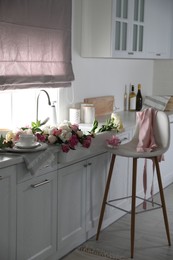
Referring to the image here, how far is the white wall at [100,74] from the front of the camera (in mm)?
4043

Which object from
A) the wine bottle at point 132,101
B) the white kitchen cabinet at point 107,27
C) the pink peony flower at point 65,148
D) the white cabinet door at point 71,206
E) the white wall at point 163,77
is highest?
the white kitchen cabinet at point 107,27

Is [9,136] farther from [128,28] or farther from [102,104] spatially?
[128,28]

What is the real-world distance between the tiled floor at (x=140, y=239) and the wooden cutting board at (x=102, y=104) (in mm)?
1054

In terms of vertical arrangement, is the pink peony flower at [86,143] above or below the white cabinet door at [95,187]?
above

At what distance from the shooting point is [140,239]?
3781mm

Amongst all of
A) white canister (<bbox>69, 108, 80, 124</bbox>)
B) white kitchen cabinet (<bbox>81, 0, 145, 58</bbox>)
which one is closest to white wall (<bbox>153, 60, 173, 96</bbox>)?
white kitchen cabinet (<bbox>81, 0, 145, 58</bbox>)

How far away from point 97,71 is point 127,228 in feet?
5.08

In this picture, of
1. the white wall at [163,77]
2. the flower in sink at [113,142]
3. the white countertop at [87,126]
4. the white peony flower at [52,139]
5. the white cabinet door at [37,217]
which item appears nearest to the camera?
the white countertop at [87,126]

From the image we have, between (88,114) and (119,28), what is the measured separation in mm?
842

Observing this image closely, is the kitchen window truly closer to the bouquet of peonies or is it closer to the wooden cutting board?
the bouquet of peonies

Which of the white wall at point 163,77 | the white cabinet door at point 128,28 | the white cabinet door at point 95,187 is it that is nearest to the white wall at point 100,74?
the white wall at point 163,77

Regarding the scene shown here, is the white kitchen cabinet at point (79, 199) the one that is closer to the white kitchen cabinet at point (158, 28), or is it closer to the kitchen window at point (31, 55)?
the kitchen window at point (31, 55)

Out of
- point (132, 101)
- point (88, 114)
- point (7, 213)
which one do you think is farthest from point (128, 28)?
point (7, 213)

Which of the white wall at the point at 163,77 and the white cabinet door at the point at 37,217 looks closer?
the white cabinet door at the point at 37,217
